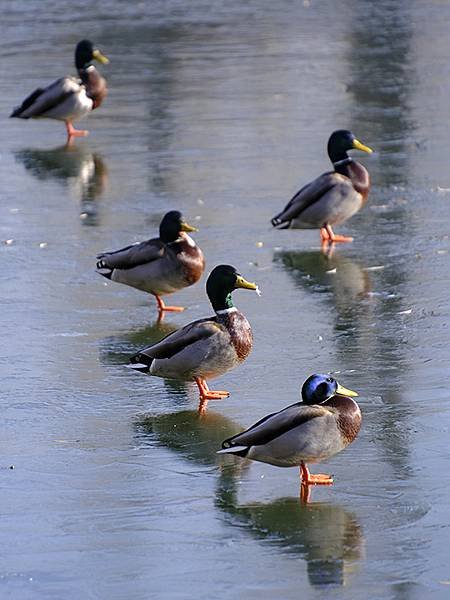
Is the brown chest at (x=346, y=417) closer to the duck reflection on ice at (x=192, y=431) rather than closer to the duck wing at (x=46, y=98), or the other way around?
the duck reflection on ice at (x=192, y=431)

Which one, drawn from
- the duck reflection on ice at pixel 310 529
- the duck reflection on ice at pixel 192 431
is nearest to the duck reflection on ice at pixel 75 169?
→ the duck reflection on ice at pixel 192 431

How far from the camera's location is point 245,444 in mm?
6180

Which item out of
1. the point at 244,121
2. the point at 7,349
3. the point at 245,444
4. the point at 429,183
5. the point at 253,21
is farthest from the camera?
the point at 253,21

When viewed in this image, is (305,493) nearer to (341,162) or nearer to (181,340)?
(181,340)

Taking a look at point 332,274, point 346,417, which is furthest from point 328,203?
point 346,417

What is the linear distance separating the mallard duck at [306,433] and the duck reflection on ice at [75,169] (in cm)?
555

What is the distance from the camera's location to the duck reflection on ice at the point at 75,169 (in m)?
12.3

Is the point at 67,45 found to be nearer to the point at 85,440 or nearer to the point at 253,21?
the point at 253,21

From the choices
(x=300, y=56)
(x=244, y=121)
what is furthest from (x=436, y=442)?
(x=300, y=56)

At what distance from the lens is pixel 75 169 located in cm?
1345

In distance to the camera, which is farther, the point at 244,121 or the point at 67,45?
the point at 67,45

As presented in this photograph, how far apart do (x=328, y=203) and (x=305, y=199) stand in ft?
0.55

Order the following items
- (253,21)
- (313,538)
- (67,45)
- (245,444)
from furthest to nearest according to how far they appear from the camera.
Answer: (253,21), (67,45), (245,444), (313,538)

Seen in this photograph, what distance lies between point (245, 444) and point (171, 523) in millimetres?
502
